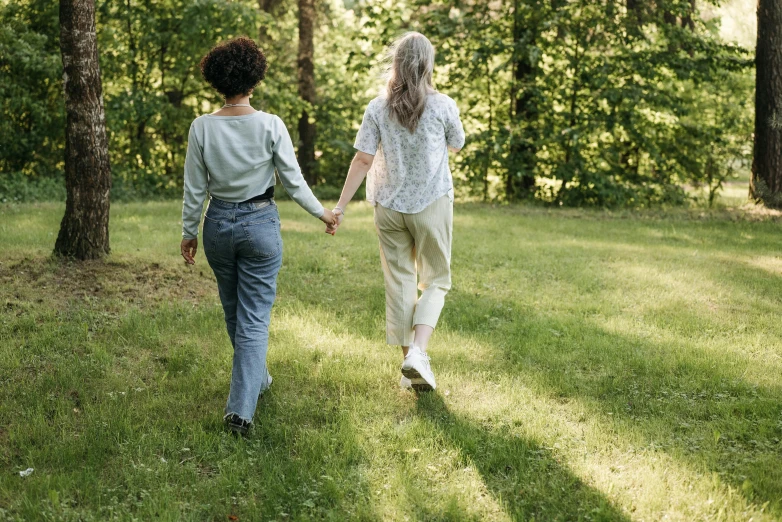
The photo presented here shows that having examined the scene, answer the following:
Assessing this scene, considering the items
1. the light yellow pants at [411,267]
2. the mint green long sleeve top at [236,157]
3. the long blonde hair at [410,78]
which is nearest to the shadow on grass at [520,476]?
the light yellow pants at [411,267]

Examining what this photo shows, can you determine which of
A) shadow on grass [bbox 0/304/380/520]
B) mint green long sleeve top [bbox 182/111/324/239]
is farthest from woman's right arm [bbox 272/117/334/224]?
shadow on grass [bbox 0/304/380/520]

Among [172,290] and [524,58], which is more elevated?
[524,58]

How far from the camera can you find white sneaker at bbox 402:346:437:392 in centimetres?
474

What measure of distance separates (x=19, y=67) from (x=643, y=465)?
15.9 meters

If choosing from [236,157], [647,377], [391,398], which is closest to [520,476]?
→ [391,398]

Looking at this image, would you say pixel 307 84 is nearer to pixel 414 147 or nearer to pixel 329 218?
pixel 414 147

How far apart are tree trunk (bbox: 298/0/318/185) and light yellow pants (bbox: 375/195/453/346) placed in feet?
43.3

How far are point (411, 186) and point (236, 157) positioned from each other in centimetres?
115

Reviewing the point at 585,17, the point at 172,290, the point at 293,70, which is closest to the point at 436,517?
the point at 172,290

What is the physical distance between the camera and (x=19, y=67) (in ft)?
52.5

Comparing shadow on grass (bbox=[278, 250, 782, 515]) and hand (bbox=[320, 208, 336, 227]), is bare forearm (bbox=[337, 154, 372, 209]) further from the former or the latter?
shadow on grass (bbox=[278, 250, 782, 515])

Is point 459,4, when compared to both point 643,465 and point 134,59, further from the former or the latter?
point 643,465

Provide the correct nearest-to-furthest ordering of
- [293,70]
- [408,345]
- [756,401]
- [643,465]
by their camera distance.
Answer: [643,465], [756,401], [408,345], [293,70]

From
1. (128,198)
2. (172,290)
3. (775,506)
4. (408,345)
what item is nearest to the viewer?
(775,506)
